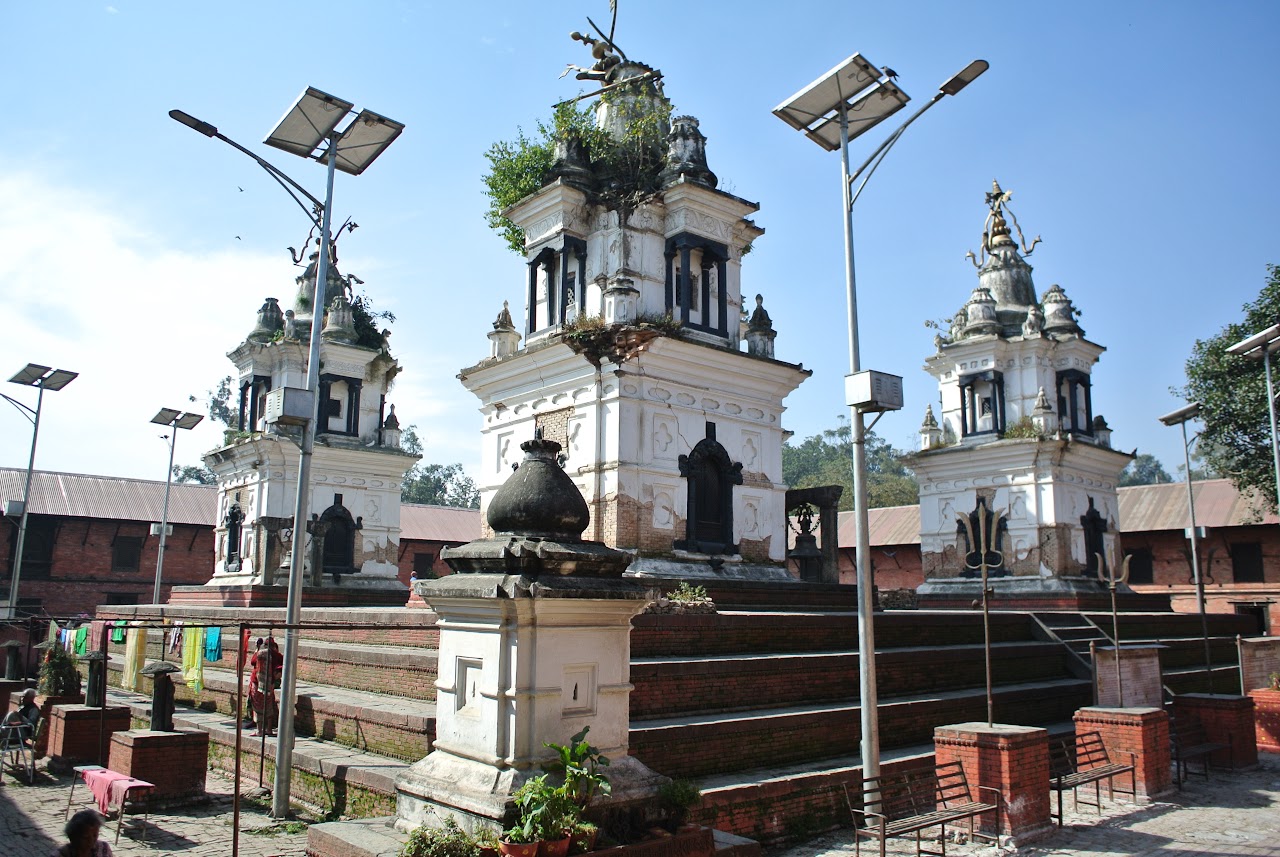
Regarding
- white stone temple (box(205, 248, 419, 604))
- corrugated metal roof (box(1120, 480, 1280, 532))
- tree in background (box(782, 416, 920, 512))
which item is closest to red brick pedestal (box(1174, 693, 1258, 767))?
white stone temple (box(205, 248, 419, 604))

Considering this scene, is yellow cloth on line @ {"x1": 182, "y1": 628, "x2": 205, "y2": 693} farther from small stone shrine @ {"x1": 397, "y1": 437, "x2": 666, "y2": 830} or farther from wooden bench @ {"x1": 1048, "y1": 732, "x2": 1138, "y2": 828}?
wooden bench @ {"x1": 1048, "y1": 732, "x2": 1138, "y2": 828}

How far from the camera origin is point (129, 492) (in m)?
39.6

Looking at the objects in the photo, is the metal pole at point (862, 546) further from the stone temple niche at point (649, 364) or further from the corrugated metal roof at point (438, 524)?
the corrugated metal roof at point (438, 524)

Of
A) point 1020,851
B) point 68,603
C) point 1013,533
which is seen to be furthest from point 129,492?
point 1020,851

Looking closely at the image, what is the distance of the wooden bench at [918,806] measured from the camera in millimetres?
8406

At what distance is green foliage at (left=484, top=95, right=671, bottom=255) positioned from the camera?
19.7 meters

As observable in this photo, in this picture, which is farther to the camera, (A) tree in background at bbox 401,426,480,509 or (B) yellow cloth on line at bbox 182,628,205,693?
(A) tree in background at bbox 401,426,480,509

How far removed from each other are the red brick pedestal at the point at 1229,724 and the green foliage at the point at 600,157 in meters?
13.0

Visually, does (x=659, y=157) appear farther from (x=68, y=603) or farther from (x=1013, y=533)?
(x=68, y=603)

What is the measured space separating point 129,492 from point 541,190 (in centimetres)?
2897

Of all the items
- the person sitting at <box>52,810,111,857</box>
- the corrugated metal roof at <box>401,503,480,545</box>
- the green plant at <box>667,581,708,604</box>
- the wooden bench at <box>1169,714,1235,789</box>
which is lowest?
the wooden bench at <box>1169,714,1235,789</box>

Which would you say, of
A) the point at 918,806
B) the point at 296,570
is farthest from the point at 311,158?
the point at 918,806

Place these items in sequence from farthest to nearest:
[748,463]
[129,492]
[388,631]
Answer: [129,492]
[748,463]
[388,631]

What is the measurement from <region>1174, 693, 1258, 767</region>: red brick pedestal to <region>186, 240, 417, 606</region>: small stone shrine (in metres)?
20.7
